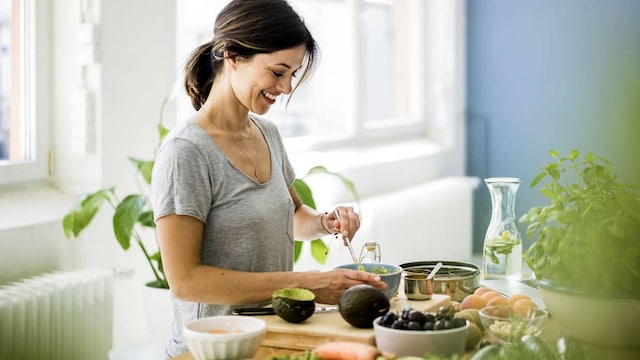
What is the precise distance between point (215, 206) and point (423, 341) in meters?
0.59

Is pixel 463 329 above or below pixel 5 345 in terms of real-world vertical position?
above

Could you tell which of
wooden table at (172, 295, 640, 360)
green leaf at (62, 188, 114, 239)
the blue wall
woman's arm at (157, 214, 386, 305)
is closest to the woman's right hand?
woman's arm at (157, 214, 386, 305)

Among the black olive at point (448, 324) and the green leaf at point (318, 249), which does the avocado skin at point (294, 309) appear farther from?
the green leaf at point (318, 249)

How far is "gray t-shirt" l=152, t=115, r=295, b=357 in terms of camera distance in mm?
1617

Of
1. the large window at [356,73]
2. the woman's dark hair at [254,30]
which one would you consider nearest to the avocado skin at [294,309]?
the woman's dark hair at [254,30]

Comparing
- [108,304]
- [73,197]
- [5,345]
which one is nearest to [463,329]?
[5,345]

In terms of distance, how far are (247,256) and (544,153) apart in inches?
162

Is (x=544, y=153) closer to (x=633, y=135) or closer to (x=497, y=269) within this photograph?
(x=497, y=269)

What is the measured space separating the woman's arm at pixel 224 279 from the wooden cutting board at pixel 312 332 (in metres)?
0.08

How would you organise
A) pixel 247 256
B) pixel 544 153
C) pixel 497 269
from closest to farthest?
pixel 247 256, pixel 497 269, pixel 544 153

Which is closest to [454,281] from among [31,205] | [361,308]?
[361,308]

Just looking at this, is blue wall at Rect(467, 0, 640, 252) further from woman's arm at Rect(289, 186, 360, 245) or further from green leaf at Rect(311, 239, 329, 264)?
woman's arm at Rect(289, 186, 360, 245)

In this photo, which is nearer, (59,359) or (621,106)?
(621,106)

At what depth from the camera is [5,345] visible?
90.0 inches
